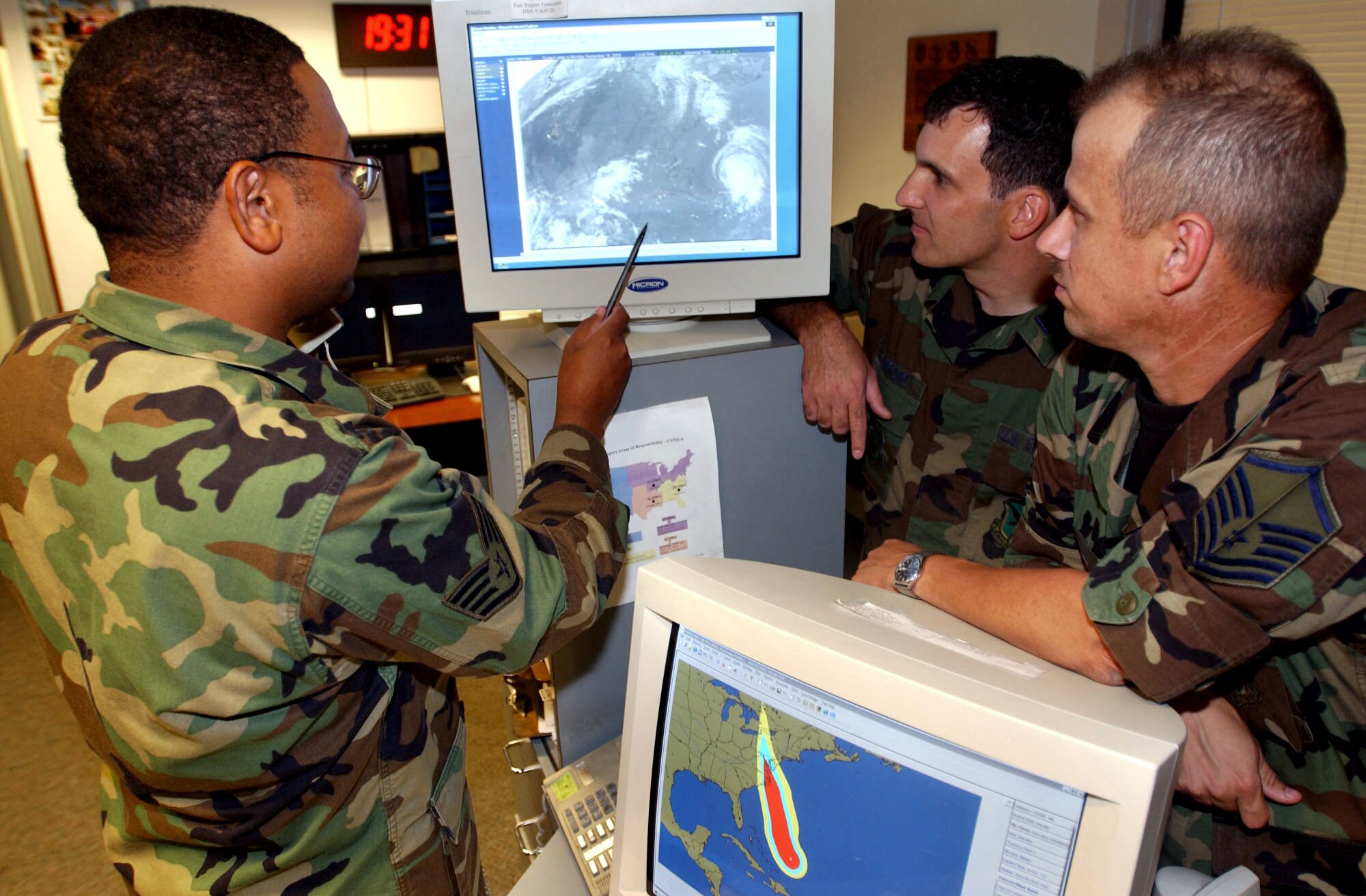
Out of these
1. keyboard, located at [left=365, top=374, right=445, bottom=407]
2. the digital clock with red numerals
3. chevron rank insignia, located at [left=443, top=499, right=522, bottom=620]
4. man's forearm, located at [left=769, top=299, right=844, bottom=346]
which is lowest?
keyboard, located at [left=365, top=374, right=445, bottom=407]

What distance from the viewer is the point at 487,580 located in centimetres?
84

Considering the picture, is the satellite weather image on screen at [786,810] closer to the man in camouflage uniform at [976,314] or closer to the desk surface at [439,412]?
the man in camouflage uniform at [976,314]

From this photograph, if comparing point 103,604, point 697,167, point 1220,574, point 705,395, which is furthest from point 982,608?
point 103,604

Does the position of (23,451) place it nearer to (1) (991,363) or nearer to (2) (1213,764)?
(2) (1213,764)

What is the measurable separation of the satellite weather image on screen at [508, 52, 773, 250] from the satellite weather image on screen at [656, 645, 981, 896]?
61 centimetres

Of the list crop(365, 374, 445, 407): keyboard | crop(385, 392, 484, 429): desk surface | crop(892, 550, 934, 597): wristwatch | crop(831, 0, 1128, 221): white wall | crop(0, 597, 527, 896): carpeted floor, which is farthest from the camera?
crop(365, 374, 445, 407): keyboard

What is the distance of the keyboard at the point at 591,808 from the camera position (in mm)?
1088

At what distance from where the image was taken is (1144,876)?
63 centimetres

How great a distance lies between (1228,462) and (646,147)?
763 mm

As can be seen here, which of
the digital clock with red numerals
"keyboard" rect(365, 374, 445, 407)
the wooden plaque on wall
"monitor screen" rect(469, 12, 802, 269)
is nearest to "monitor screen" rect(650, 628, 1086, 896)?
"monitor screen" rect(469, 12, 802, 269)

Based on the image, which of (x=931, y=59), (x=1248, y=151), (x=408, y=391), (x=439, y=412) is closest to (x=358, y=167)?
(x=1248, y=151)

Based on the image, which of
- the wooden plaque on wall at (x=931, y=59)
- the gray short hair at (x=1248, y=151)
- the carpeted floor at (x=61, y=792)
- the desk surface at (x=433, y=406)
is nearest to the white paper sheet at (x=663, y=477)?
A: the gray short hair at (x=1248, y=151)

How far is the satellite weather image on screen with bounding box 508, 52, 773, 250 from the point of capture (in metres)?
1.15

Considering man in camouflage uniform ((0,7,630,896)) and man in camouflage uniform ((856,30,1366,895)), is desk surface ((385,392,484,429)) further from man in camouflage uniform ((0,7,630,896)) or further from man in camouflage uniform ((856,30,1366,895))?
man in camouflage uniform ((856,30,1366,895))
